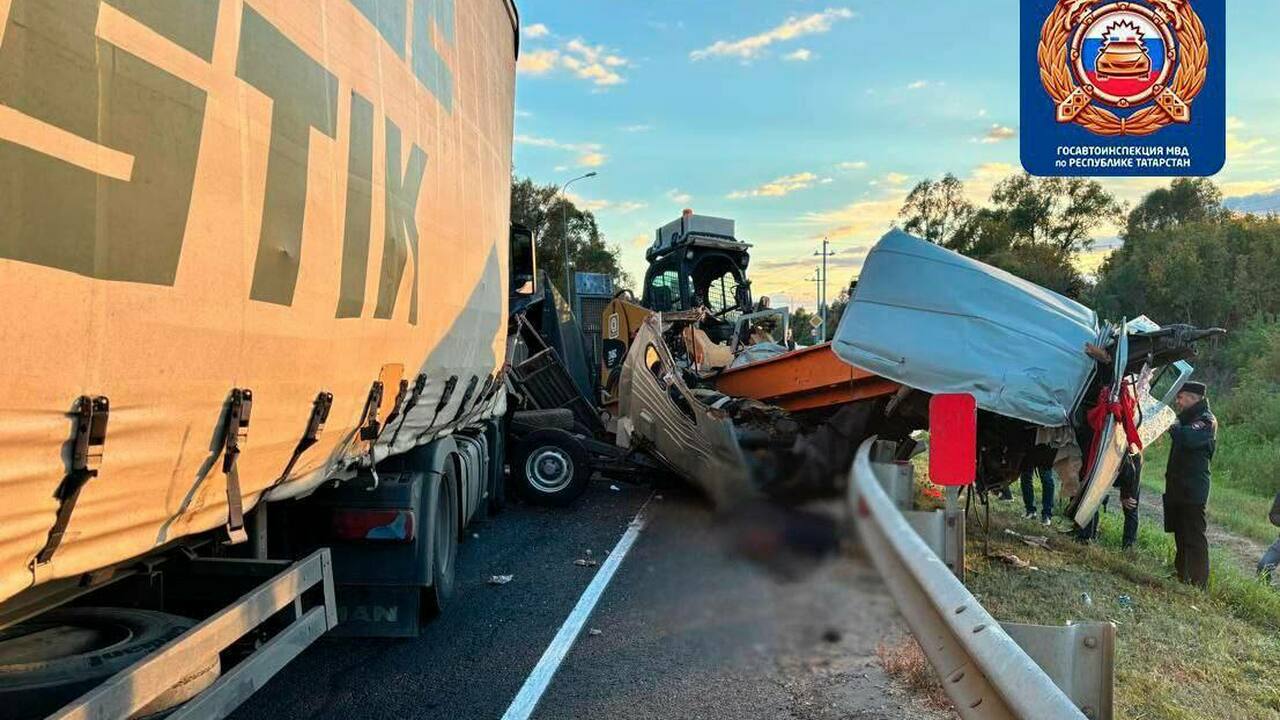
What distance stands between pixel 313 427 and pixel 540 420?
6.94 m

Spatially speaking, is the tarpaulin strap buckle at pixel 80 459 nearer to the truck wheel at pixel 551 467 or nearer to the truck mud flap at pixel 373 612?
the truck mud flap at pixel 373 612

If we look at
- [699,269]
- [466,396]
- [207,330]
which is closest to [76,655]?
[207,330]

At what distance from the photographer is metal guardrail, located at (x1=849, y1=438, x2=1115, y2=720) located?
2432mm

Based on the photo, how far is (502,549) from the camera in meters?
7.75

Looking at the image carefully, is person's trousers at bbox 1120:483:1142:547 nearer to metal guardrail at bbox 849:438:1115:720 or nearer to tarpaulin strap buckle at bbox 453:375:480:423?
metal guardrail at bbox 849:438:1115:720

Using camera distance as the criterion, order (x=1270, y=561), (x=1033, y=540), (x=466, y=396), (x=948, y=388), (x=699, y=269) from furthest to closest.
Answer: (x=699, y=269), (x=1270, y=561), (x=1033, y=540), (x=948, y=388), (x=466, y=396)

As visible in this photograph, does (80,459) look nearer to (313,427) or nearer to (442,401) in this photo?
(313,427)

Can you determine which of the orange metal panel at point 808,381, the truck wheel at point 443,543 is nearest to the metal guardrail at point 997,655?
the truck wheel at point 443,543

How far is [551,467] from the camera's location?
380 inches

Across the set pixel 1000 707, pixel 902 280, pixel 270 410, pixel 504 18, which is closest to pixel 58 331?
pixel 270 410

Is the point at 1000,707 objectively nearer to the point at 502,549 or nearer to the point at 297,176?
the point at 297,176

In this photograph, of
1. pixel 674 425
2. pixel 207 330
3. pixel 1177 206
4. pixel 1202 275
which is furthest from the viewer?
pixel 1177 206

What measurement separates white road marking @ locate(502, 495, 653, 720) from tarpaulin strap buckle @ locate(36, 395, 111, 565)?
105 inches

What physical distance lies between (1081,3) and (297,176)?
6292 mm
